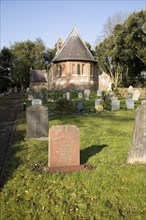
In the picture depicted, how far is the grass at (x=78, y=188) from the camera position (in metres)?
5.70

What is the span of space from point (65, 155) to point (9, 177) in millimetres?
1761

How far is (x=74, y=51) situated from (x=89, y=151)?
38.5 meters

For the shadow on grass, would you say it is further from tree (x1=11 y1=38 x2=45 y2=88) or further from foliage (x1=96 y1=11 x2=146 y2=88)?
tree (x1=11 y1=38 x2=45 y2=88)

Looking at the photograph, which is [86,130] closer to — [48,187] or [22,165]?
[22,165]

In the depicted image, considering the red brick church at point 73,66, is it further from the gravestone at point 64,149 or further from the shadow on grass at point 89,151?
the gravestone at point 64,149

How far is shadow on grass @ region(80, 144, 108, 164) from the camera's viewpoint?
894 cm

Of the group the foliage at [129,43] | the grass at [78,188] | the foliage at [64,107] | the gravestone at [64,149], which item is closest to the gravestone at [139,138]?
the grass at [78,188]

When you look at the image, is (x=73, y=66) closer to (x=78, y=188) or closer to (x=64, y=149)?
(x=64, y=149)

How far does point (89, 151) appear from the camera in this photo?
966 centimetres

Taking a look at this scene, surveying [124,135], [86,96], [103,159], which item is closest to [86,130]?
[124,135]

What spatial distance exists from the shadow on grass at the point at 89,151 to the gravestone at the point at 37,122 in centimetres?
258

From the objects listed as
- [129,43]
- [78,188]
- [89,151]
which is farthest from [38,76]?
[78,188]

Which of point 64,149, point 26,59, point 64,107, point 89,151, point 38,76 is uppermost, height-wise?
point 26,59

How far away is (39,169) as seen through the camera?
8.01 metres
